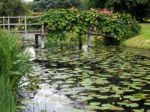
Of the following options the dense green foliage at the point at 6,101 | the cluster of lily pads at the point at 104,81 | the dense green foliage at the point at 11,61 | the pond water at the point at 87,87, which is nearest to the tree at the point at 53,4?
the cluster of lily pads at the point at 104,81

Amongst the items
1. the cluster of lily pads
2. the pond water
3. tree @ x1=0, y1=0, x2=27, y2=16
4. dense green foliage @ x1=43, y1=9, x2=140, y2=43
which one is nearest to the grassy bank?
dense green foliage @ x1=43, y1=9, x2=140, y2=43

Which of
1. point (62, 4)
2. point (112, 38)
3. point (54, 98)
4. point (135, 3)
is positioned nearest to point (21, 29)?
point (112, 38)

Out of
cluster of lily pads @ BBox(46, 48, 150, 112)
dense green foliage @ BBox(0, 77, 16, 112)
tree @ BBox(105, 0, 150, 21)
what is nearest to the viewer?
dense green foliage @ BBox(0, 77, 16, 112)

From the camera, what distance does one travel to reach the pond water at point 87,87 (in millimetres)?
9587

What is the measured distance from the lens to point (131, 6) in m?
38.4

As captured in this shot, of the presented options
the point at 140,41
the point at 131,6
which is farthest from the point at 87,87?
the point at 131,6

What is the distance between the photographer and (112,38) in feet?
96.6

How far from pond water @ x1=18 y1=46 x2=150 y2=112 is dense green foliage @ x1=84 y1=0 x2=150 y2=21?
20356 mm

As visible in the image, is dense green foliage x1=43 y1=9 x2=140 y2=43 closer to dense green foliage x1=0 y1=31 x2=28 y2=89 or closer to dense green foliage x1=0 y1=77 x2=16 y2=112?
dense green foliage x1=0 y1=31 x2=28 y2=89

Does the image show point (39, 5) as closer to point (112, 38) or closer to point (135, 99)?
point (112, 38)

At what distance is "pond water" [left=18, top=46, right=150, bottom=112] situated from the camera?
9.59 m

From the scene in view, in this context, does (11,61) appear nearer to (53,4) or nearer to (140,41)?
(140,41)

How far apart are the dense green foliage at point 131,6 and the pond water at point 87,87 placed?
2036 centimetres

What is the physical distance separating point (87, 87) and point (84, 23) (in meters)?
16.0
